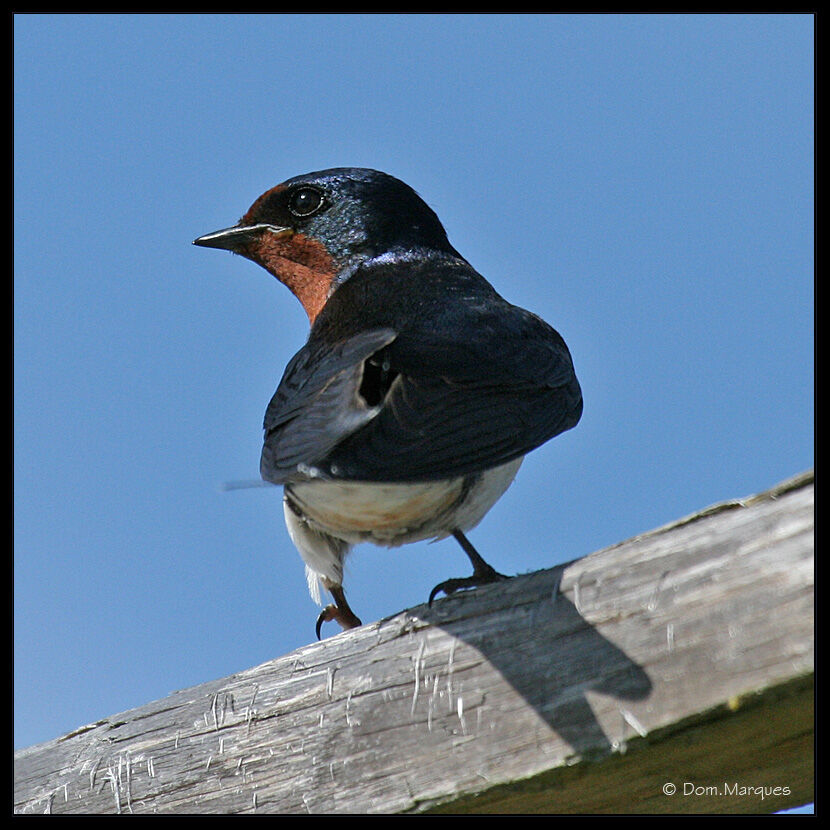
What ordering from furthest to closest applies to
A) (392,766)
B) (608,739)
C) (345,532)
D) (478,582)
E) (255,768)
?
(345,532) → (478,582) → (255,768) → (392,766) → (608,739)

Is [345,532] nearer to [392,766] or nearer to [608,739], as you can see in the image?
[392,766]

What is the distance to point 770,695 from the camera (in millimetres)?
1852

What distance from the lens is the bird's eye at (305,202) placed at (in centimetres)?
497

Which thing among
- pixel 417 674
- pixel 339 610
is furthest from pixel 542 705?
pixel 339 610

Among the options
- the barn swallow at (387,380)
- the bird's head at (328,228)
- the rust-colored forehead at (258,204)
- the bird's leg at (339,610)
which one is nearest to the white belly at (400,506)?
the barn swallow at (387,380)

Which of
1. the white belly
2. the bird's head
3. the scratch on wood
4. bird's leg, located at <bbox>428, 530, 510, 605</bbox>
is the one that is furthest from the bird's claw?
the scratch on wood

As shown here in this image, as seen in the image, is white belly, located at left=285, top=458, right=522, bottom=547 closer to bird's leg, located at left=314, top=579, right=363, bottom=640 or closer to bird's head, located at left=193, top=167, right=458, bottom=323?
bird's leg, located at left=314, top=579, right=363, bottom=640

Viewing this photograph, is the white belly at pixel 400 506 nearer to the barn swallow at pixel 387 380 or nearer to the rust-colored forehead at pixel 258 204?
the barn swallow at pixel 387 380

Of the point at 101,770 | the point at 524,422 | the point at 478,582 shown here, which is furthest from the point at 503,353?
the point at 101,770

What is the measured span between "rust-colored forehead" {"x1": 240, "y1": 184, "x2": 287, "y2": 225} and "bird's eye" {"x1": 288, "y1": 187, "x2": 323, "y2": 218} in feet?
0.27

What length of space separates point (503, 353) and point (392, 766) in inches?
66.6

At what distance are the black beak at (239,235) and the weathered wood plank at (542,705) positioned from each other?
2791 mm

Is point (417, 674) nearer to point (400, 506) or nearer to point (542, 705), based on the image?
point (542, 705)

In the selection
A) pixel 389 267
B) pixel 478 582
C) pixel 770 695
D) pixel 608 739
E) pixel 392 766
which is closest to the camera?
pixel 770 695
